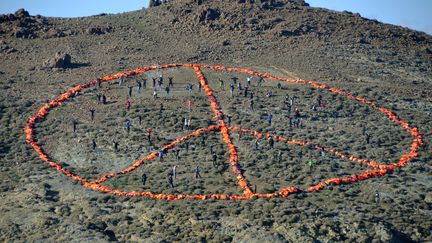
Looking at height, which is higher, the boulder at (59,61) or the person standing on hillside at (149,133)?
the boulder at (59,61)

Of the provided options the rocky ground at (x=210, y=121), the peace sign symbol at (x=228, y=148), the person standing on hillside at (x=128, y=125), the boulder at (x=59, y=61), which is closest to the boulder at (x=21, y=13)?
the rocky ground at (x=210, y=121)

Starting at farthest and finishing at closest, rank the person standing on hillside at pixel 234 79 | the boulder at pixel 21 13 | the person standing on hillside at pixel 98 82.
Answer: the boulder at pixel 21 13 → the person standing on hillside at pixel 234 79 → the person standing on hillside at pixel 98 82

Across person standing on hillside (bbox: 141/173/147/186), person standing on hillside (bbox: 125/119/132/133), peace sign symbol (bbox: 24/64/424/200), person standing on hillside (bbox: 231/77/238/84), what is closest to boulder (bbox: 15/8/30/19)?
peace sign symbol (bbox: 24/64/424/200)

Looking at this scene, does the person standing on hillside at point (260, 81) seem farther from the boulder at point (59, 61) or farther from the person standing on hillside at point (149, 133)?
the boulder at point (59, 61)

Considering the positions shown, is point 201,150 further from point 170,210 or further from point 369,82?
point 369,82

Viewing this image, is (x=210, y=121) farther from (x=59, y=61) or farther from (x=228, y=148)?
(x=59, y=61)

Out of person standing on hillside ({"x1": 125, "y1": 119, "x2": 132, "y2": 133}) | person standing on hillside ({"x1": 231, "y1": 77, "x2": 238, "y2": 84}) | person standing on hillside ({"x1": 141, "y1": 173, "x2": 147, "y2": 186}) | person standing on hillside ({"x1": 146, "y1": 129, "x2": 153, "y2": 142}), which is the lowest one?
person standing on hillside ({"x1": 141, "y1": 173, "x2": 147, "y2": 186})

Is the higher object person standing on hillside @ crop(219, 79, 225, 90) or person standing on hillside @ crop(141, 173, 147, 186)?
person standing on hillside @ crop(219, 79, 225, 90)

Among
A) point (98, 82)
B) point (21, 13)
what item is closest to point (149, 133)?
point (98, 82)

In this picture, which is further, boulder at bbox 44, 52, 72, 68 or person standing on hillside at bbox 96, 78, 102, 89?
boulder at bbox 44, 52, 72, 68

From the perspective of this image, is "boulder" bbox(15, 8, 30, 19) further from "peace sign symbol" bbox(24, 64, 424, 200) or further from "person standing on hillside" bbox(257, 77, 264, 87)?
"person standing on hillside" bbox(257, 77, 264, 87)
